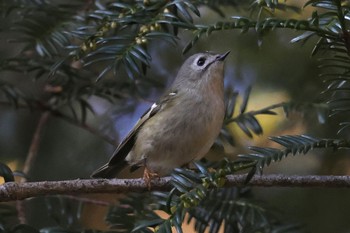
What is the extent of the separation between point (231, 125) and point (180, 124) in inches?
11.8

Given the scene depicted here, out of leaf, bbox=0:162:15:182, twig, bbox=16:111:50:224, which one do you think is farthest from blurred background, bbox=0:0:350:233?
leaf, bbox=0:162:15:182

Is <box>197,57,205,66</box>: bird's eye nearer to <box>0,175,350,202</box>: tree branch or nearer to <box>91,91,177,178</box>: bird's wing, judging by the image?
<box>91,91,177,178</box>: bird's wing

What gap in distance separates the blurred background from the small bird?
0.07m

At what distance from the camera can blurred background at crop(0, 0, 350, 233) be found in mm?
2055

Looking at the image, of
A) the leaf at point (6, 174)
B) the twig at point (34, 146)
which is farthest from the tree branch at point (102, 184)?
the twig at point (34, 146)

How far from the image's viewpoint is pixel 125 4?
1633 mm

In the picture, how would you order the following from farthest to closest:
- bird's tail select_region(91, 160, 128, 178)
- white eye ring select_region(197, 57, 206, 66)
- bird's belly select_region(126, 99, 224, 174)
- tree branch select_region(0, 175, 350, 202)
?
white eye ring select_region(197, 57, 206, 66) → bird's tail select_region(91, 160, 128, 178) → bird's belly select_region(126, 99, 224, 174) → tree branch select_region(0, 175, 350, 202)

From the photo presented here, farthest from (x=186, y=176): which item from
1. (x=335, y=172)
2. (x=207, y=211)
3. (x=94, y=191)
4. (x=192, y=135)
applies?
(x=335, y=172)

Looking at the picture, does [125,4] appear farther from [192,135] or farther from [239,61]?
[239,61]

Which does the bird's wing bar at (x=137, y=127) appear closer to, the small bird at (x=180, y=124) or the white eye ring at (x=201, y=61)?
the small bird at (x=180, y=124)

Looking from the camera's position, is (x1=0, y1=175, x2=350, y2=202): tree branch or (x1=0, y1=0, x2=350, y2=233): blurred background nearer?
(x1=0, y1=175, x2=350, y2=202): tree branch

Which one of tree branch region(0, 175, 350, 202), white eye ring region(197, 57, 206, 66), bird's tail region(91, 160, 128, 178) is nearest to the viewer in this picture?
tree branch region(0, 175, 350, 202)

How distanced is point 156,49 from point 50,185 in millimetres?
1110

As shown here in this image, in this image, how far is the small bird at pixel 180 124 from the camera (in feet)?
6.77
